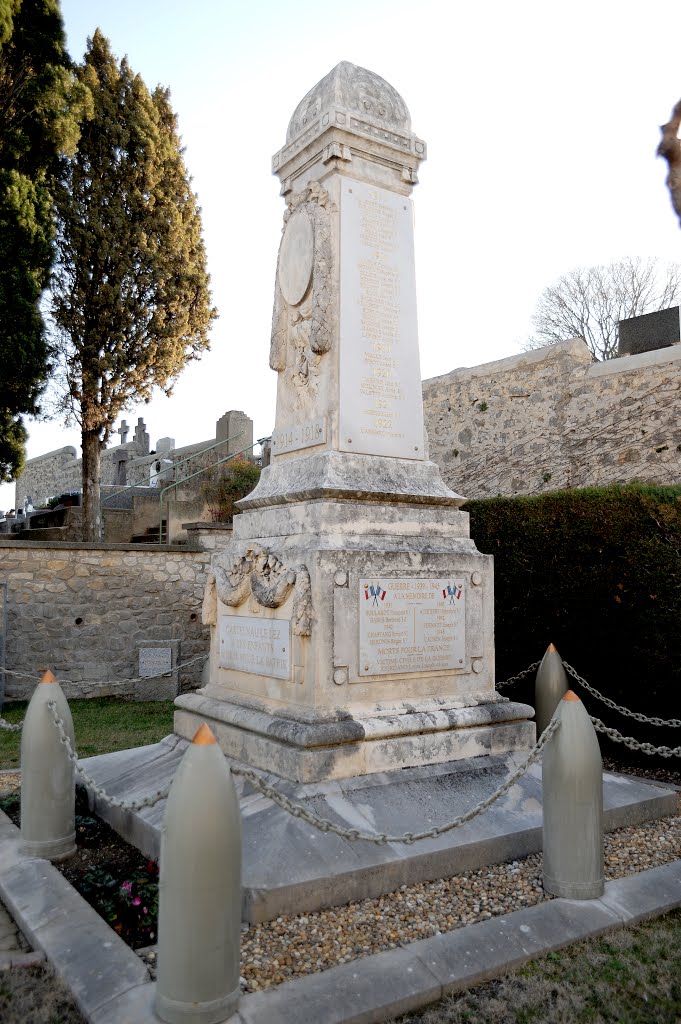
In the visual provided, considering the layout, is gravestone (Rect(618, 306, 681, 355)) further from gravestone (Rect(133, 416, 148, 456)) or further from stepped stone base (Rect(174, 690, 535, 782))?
gravestone (Rect(133, 416, 148, 456))

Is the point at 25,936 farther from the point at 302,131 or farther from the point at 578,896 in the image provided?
the point at 302,131

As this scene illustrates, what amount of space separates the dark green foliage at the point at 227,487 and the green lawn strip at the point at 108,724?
4.90 m

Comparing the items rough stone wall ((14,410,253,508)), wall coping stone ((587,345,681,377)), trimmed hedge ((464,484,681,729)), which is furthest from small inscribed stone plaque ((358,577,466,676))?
rough stone wall ((14,410,253,508))

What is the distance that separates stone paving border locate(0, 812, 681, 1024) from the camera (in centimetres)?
257

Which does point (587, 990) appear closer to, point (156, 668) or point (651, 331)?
point (156, 668)

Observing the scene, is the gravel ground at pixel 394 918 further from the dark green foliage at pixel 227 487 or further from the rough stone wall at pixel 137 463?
the rough stone wall at pixel 137 463

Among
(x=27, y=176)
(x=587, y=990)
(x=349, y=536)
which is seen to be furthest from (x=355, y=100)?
(x=27, y=176)

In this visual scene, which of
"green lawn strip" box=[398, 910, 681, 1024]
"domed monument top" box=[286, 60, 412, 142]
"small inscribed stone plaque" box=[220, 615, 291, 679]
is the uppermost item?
"domed monument top" box=[286, 60, 412, 142]

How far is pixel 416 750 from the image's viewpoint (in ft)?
14.3

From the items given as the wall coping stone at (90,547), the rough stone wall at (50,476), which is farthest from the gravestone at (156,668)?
the rough stone wall at (50,476)

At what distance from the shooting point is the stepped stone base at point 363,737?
403 cm

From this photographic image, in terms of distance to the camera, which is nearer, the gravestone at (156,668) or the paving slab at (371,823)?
the paving slab at (371,823)

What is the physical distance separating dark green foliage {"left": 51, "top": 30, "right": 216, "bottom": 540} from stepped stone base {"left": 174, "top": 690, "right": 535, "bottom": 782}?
10.0 m

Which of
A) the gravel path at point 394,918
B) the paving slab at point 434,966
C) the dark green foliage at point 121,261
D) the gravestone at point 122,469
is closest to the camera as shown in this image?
the paving slab at point 434,966
